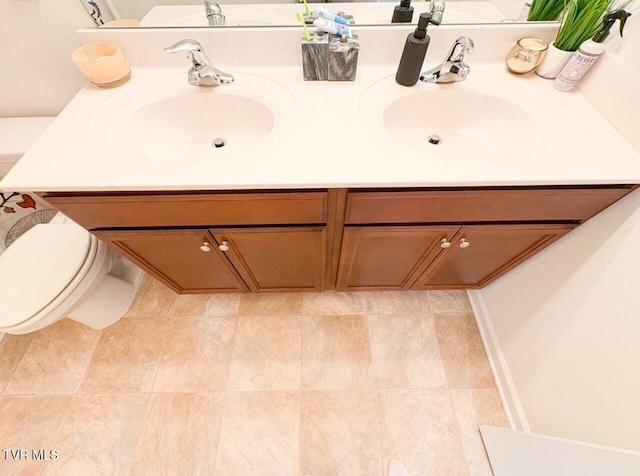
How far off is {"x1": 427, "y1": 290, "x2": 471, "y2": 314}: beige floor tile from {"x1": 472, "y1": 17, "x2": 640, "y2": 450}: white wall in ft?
0.95

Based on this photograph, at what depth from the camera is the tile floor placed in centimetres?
100

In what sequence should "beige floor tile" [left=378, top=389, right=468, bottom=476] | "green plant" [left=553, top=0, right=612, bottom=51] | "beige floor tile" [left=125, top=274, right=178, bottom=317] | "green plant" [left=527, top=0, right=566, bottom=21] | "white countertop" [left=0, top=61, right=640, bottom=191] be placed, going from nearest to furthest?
"white countertop" [left=0, top=61, right=640, bottom=191] → "green plant" [left=553, top=0, right=612, bottom=51] → "green plant" [left=527, top=0, right=566, bottom=21] → "beige floor tile" [left=378, top=389, right=468, bottom=476] → "beige floor tile" [left=125, top=274, right=178, bottom=317]

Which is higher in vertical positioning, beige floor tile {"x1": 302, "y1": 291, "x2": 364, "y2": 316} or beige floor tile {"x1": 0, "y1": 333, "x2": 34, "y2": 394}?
beige floor tile {"x1": 0, "y1": 333, "x2": 34, "y2": 394}

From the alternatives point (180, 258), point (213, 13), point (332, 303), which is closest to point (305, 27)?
point (213, 13)

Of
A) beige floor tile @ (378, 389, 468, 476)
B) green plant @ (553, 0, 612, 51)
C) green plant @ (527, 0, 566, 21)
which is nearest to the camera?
green plant @ (553, 0, 612, 51)

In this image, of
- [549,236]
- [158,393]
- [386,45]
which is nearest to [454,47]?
[386,45]

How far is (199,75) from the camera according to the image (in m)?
0.81

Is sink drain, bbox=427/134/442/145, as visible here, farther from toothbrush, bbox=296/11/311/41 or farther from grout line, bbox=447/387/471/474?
grout line, bbox=447/387/471/474

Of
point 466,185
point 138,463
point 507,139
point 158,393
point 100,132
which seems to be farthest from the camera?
point 158,393

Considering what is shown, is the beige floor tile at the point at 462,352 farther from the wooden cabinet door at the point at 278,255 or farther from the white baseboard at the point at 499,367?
the wooden cabinet door at the point at 278,255

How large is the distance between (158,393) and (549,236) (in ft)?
4.67

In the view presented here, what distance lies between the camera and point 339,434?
103cm

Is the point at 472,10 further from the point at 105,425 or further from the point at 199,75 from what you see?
the point at 105,425

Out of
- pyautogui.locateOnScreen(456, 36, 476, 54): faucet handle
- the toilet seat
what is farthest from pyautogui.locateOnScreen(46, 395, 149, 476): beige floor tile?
pyautogui.locateOnScreen(456, 36, 476, 54): faucet handle
